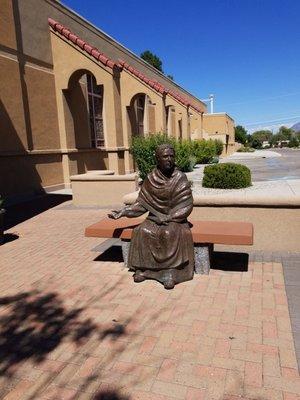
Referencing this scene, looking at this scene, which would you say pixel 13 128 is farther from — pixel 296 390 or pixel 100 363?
pixel 296 390

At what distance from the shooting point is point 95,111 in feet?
62.0

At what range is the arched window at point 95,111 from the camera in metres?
18.5

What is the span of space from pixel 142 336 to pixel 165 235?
1.58 m

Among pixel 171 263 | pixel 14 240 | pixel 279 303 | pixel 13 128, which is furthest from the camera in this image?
pixel 13 128

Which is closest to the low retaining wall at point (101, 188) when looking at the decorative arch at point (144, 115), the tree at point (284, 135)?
the decorative arch at point (144, 115)

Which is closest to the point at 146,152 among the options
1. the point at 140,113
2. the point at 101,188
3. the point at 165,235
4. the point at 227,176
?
the point at 101,188

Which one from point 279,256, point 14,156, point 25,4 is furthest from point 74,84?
point 279,256

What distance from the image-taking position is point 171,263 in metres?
5.12

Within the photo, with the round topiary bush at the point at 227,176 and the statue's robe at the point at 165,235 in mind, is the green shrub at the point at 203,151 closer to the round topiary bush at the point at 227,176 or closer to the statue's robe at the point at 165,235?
the round topiary bush at the point at 227,176

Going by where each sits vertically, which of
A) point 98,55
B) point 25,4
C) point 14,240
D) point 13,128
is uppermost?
point 25,4

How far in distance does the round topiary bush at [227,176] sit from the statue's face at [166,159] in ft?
21.4

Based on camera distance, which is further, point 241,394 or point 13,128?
point 13,128

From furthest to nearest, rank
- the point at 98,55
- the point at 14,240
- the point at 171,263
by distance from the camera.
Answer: the point at 98,55
the point at 14,240
the point at 171,263

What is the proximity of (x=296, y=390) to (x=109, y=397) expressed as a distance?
60.2 inches
